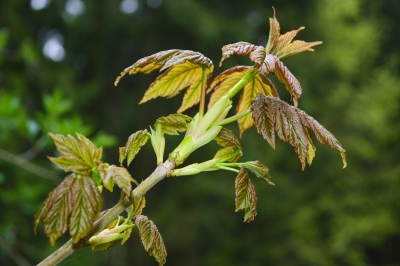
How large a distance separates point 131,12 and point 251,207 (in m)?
6.39

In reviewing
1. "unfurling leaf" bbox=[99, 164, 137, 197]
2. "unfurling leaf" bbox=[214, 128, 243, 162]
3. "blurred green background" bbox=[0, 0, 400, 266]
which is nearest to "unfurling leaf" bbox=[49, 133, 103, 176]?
"unfurling leaf" bbox=[99, 164, 137, 197]

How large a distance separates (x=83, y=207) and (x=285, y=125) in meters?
0.21

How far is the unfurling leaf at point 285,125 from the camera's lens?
0.41 metres

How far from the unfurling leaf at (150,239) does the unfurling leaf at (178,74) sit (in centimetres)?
13

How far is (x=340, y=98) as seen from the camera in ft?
26.1

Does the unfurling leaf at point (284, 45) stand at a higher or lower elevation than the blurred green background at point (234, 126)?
higher

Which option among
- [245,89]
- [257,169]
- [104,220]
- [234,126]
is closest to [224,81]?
[245,89]

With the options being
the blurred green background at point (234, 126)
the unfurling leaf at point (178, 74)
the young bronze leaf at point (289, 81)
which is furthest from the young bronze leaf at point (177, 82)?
the blurred green background at point (234, 126)

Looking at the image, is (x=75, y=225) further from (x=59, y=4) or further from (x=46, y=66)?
(x=59, y=4)

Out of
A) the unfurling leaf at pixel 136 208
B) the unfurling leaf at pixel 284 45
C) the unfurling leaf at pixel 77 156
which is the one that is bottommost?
the unfurling leaf at pixel 136 208

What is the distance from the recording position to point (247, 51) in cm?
43

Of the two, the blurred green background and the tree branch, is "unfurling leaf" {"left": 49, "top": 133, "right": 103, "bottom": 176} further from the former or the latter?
the blurred green background

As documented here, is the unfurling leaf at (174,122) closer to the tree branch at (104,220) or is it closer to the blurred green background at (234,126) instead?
the tree branch at (104,220)

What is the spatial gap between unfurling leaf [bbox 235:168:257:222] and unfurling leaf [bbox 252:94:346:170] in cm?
5
